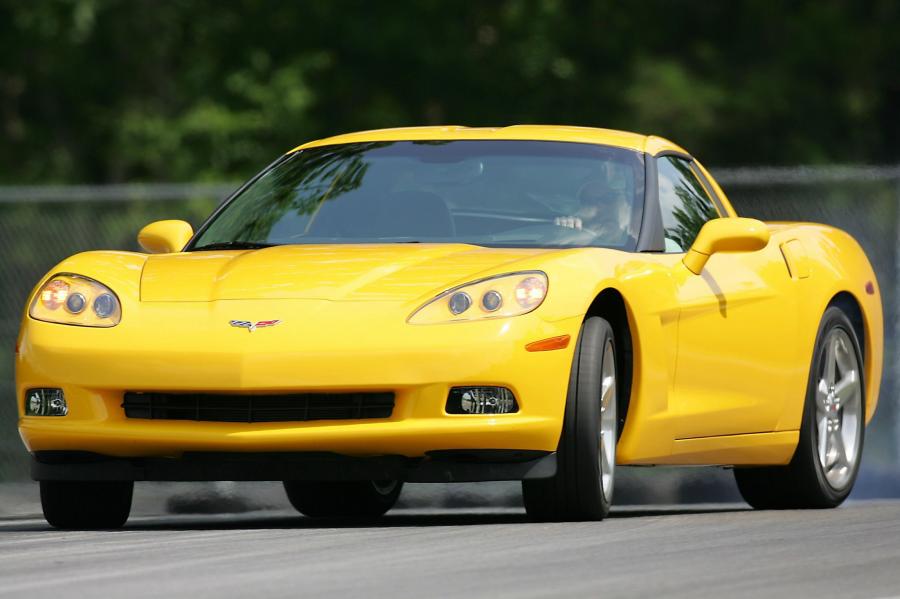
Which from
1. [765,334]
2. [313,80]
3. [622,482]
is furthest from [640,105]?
[765,334]

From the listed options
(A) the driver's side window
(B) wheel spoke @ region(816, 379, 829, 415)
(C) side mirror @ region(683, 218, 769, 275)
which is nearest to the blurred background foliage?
(A) the driver's side window

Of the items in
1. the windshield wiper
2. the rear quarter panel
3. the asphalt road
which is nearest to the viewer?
the asphalt road

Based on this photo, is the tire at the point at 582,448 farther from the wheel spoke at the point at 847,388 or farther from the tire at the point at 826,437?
the wheel spoke at the point at 847,388

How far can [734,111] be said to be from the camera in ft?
120

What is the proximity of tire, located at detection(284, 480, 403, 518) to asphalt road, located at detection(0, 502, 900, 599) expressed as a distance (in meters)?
1.84

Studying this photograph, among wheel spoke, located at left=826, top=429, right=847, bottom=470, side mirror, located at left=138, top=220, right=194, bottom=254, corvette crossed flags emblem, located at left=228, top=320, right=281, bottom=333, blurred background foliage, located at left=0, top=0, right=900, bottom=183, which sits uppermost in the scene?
side mirror, located at left=138, top=220, right=194, bottom=254

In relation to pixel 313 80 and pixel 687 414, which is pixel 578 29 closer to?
pixel 313 80

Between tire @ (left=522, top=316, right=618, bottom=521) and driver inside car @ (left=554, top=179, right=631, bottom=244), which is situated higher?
driver inside car @ (left=554, top=179, right=631, bottom=244)

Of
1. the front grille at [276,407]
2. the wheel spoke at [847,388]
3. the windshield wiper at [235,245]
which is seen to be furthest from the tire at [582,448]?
the wheel spoke at [847,388]

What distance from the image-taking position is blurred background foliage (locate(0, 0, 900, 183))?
1186 inches

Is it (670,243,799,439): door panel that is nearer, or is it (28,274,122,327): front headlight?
(28,274,122,327): front headlight

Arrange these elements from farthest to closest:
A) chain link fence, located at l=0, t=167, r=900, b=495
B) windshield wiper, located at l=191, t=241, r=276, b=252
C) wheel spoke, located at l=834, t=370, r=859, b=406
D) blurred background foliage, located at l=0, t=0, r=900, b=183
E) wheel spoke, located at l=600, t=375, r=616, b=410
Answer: blurred background foliage, located at l=0, t=0, r=900, b=183 < chain link fence, located at l=0, t=167, r=900, b=495 < wheel spoke, located at l=834, t=370, r=859, b=406 < windshield wiper, located at l=191, t=241, r=276, b=252 < wheel spoke, located at l=600, t=375, r=616, b=410

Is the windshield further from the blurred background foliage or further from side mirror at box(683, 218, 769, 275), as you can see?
the blurred background foliage

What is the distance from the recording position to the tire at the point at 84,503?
8109 millimetres
